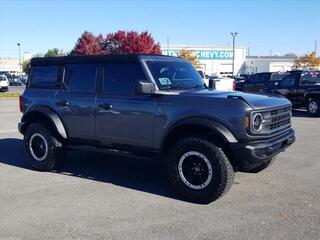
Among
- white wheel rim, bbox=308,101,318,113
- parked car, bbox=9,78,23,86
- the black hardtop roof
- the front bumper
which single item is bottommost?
parked car, bbox=9,78,23,86

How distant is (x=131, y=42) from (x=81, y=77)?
5387 cm

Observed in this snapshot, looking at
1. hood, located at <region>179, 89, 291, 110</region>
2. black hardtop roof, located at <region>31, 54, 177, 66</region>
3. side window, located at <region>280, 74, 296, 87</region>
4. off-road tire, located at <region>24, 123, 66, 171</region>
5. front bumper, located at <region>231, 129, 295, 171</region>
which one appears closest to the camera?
front bumper, located at <region>231, 129, 295, 171</region>

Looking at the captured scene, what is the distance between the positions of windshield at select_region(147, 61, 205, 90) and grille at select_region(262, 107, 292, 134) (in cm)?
142

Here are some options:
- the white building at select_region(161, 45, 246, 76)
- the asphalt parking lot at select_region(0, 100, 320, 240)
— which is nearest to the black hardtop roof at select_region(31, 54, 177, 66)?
the asphalt parking lot at select_region(0, 100, 320, 240)

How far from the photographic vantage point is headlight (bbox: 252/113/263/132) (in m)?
5.58

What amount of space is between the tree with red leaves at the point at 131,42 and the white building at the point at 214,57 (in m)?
18.5

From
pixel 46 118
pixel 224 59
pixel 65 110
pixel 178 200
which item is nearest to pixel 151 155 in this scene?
pixel 178 200

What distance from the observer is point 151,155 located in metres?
6.47

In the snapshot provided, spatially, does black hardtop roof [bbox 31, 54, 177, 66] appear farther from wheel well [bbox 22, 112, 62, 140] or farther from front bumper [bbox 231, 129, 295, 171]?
front bumper [bbox 231, 129, 295, 171]

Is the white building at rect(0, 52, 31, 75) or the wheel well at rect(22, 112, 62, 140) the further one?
the white building at rect(0, 52, 31, 75)

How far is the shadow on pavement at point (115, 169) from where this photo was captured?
22.2 ft

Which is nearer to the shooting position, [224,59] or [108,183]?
[108,183]

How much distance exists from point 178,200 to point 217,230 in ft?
4.09

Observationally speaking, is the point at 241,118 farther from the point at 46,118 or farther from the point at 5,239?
the point at 46,118
